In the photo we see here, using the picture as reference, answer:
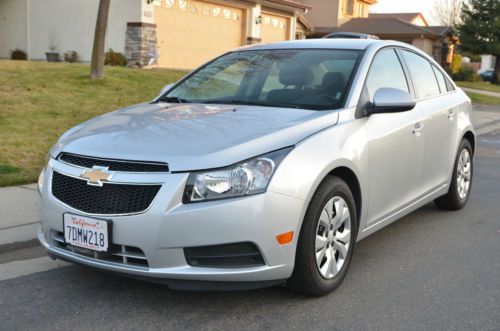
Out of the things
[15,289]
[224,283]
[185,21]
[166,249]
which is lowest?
[15,289]

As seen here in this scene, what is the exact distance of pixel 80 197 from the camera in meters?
3.58

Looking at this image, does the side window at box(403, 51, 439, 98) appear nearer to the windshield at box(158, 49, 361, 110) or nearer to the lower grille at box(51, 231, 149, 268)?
the windshield at box(158, 49, 361, 110)

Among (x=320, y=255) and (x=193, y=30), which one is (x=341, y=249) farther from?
(x=193, y=30)

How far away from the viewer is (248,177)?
3.39m

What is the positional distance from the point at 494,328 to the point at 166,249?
77.9 inches

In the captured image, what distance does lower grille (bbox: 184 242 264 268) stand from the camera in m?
3.37

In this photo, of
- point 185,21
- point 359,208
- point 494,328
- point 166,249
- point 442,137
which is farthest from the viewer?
point 185,21

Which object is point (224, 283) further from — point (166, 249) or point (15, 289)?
point (15, 289)

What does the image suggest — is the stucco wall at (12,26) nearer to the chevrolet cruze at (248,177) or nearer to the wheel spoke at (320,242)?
the chevrolet cruze at (248,177)

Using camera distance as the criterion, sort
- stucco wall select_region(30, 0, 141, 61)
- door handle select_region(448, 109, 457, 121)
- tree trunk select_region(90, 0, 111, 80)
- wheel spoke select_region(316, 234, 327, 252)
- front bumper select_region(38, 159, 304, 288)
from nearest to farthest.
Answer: front bumper select_region(38, 159, 304, 288), wheel spoke select_region(316, 234, 327, 252), door handle select_region(448, 109, 457, 121), tree trunk select_region(90, 0, 111, 80), stucco wall select_region(30, 0, 141, 61)

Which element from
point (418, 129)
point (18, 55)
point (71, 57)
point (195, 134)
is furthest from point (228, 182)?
point (18, 55)

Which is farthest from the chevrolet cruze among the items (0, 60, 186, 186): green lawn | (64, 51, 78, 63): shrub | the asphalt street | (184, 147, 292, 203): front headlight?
(64, 51, 78, 63): shrub

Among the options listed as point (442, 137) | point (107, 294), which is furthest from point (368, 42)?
point (107, 294)

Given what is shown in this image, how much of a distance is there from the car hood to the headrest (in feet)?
1.66
